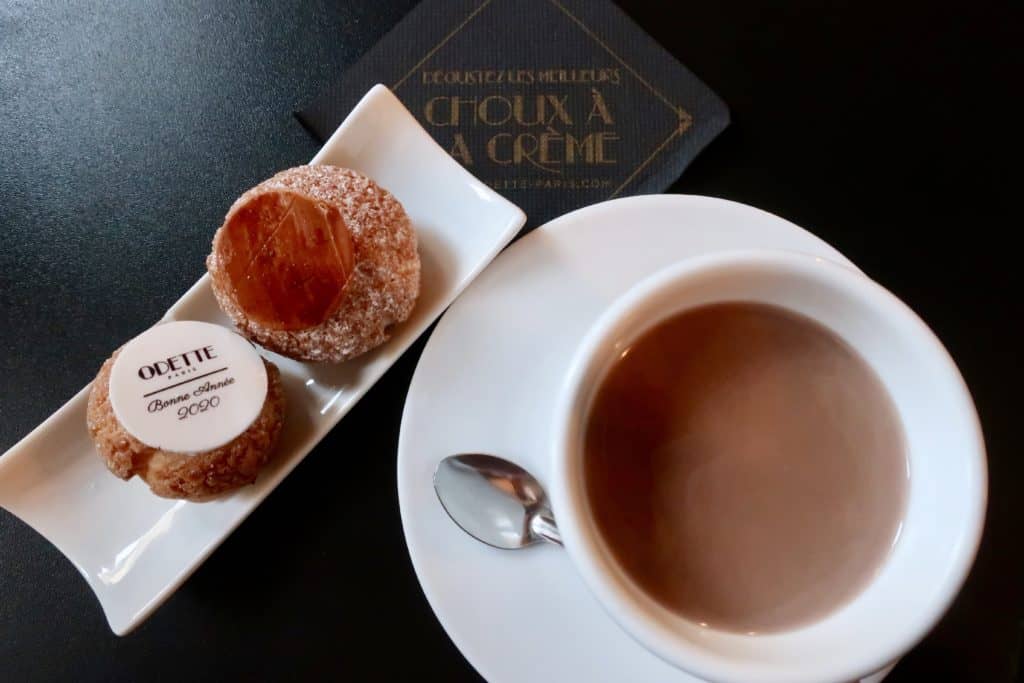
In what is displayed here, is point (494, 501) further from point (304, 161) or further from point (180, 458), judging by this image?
point (304, 161)

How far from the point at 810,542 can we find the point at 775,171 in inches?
21.2

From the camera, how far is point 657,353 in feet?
2.84

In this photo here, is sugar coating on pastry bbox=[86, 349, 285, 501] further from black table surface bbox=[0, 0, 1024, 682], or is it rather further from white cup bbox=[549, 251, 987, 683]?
white cup bbox=[549, 251, 987, 683]

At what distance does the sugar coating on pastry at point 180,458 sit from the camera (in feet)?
3.08

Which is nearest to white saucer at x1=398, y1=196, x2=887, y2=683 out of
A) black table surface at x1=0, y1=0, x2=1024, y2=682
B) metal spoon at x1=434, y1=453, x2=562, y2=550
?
metal spoon at x1=434, y1=453, x2=562, y2=550

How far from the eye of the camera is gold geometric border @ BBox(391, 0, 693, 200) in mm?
1084

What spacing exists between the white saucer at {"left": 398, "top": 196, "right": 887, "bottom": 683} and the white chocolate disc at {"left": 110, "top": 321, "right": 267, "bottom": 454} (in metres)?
0.22

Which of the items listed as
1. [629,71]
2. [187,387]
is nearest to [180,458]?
[187,387]

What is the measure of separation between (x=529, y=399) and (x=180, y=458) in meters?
0.43

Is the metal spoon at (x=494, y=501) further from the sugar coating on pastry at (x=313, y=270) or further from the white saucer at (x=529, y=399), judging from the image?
the sugar coating on pastry at (x=313, y=270)

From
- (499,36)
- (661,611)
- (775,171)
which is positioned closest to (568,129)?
(499,36)

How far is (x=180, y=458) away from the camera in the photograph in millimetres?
945

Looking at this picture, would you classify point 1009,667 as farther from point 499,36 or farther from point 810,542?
point 499,36

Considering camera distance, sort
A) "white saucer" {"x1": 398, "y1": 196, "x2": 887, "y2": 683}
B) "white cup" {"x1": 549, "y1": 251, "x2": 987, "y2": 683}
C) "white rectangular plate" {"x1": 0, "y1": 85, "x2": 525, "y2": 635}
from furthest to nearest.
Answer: "white rectangular plate" {"x1": 0, "y1": 85, "x2": 525, "y2": 635}, "white saucer" {"x1": 398, "y1": 196, "x2": 887, "y2": 683}, "white cup" {"x1": 549, "y1": 251, "x2": 987, "y2": 683}
